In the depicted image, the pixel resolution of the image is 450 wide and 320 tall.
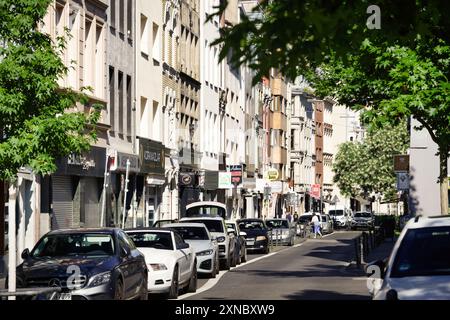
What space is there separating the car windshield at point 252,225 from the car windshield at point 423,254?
37.7 m

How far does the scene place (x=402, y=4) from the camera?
36.3 ft

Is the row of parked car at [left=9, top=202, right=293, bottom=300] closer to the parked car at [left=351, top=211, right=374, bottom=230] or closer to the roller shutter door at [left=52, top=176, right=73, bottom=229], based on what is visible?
the roller shutter door at [left=52, top=176, right=73, bottom=229]

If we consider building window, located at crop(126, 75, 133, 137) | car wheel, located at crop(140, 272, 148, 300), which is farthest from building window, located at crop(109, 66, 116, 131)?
car wheel, located at crop(140, 272, 148, 300)

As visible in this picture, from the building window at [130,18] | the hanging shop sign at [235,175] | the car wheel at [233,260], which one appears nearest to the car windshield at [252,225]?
the building window at [130,18]

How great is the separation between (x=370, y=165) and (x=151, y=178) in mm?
60884

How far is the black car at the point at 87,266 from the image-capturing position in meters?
17.9

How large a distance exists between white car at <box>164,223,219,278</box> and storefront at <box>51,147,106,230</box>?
13.4 feet

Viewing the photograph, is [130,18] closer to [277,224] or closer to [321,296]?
[277,224]

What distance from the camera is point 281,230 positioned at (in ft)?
195

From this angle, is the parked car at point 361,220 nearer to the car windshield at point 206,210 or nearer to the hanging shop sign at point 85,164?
the car windshield at point 206,210

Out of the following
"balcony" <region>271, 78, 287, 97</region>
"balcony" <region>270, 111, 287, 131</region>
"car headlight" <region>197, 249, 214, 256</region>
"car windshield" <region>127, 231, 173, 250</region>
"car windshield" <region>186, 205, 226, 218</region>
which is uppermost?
"balcony" <region>271, 78, 287, 97</region>

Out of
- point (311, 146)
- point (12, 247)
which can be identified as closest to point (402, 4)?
point (12, 247)

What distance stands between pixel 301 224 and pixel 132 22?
1403 inches

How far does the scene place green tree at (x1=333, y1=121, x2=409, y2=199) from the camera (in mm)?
105875
